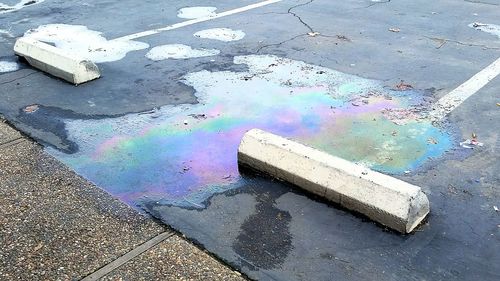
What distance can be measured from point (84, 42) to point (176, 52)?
4.89 feet

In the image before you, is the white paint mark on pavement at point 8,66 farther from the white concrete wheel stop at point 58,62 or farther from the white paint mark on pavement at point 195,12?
the white paint mark on pavement at point 195,12

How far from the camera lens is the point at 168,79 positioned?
5781mm

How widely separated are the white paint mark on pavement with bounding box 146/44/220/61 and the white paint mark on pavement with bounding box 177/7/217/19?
151cm

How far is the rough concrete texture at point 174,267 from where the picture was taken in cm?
297

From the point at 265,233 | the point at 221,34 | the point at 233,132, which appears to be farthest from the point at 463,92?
the point at 221,34

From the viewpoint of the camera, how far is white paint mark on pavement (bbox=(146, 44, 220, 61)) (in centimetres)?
643

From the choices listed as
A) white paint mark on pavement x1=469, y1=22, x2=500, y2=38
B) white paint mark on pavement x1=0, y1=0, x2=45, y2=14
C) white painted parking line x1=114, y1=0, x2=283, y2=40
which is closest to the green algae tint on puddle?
white painted parking line x1=114, y1=0, x2=283, y2=40

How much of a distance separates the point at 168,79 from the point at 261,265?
3263 mm

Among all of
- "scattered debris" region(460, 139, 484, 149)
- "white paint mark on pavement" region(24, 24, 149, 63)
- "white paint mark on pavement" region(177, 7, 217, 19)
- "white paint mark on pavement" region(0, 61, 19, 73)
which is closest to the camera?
"scattered debris" region(460, 139, 484, 149)

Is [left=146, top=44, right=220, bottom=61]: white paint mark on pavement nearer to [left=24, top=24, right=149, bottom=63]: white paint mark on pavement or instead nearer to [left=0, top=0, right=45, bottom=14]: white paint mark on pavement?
[left=24, top=24, right=149, bottom=63]: white paint mark on pavement

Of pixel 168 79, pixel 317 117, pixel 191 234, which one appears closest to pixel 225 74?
pixel 168 79

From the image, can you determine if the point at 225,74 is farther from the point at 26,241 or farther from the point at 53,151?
the point at 26,241

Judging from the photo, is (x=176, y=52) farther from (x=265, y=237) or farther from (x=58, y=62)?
(x=265, y=237)

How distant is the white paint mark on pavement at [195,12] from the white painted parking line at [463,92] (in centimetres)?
429
